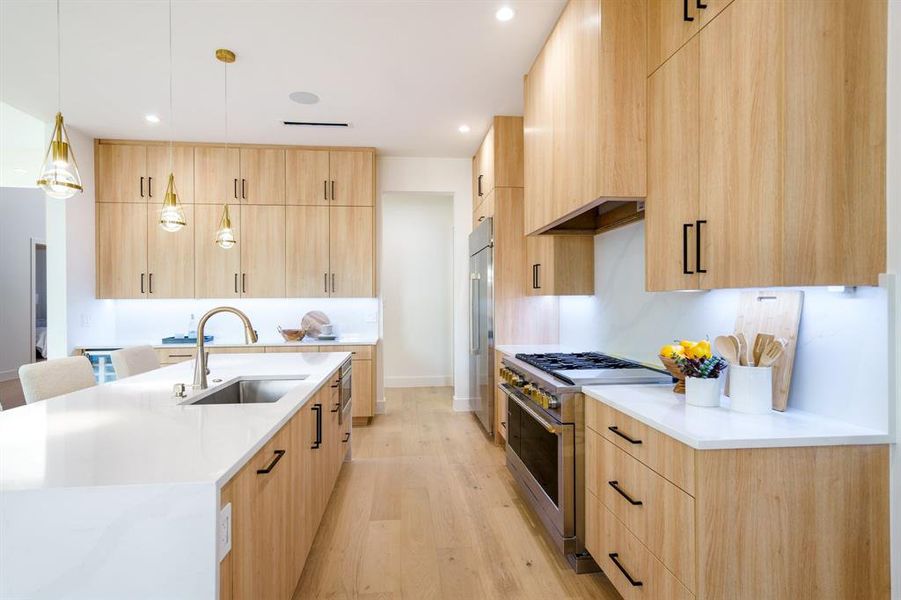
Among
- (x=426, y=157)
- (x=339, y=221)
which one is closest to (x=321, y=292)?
(x=339, y=221)

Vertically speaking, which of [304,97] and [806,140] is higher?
[304,97]

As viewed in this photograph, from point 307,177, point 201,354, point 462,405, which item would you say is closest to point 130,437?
point 201,354

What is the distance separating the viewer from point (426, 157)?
5.05m

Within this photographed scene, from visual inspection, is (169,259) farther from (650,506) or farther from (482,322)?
(650,506)

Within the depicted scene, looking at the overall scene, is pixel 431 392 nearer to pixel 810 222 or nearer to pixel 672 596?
pixel 672 596

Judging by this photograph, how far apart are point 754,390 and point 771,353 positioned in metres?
0.14

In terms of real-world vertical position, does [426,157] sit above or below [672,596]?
above

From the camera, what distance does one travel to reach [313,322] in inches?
188

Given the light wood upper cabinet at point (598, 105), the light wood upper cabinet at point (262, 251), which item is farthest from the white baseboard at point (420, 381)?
the light wood upper cabinet at point (598, 105)

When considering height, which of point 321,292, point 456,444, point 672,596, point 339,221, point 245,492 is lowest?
point 456,444

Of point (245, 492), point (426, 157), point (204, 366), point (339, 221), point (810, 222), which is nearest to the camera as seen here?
point (245, 492)

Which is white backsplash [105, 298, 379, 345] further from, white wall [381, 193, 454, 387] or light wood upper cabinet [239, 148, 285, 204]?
white wall [381, 193, 454, 387]

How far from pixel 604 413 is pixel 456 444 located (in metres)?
2.26

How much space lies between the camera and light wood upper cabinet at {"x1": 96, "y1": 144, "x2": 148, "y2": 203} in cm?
443
